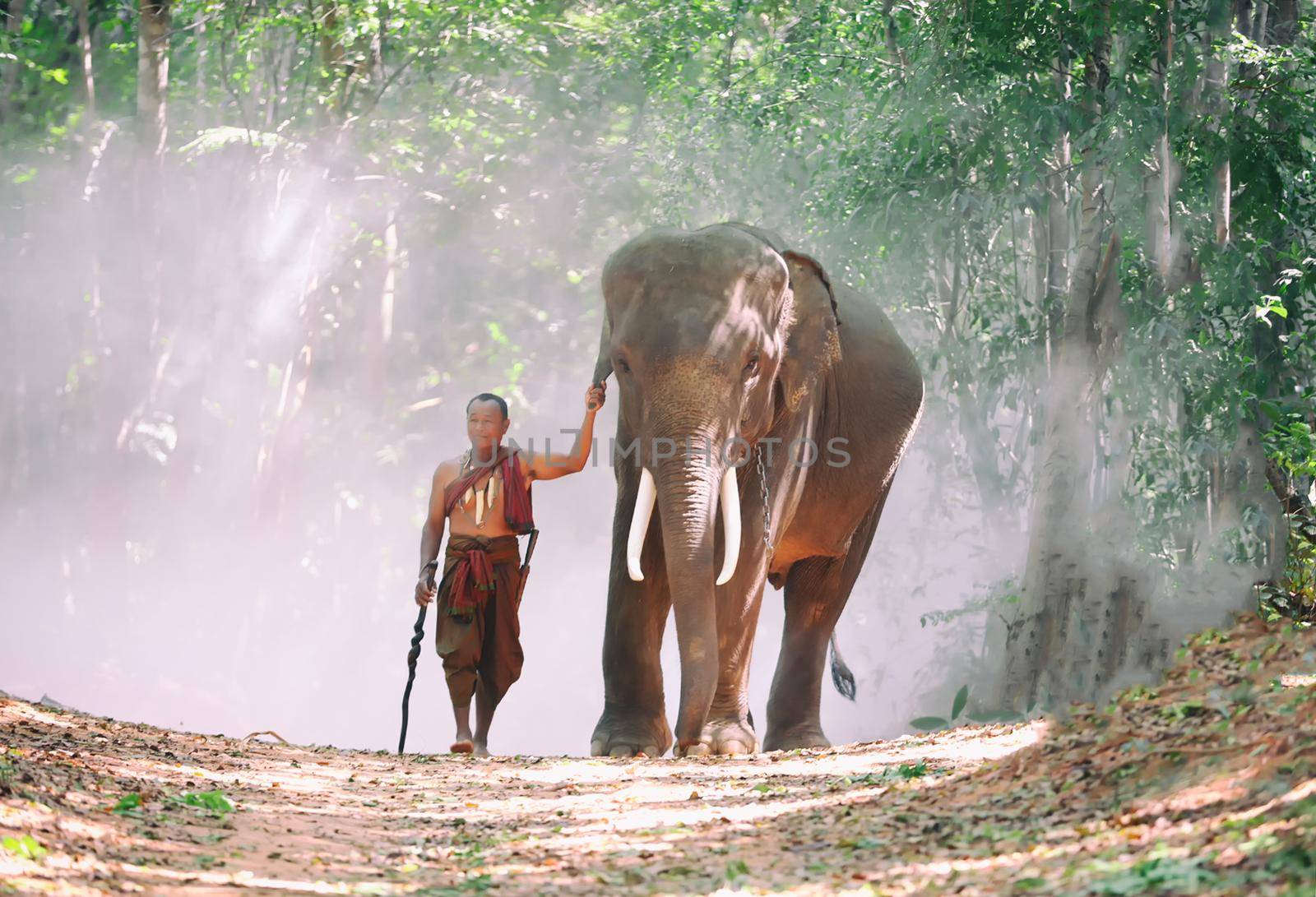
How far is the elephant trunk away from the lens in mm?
7117

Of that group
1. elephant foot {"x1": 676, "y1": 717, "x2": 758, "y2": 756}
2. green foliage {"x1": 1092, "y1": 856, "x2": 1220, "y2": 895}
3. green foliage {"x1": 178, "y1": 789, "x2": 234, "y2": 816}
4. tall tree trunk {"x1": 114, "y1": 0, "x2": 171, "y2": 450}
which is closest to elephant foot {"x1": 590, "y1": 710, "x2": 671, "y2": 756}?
elephant foot {"x1": 676, "y1": 717, "x2": 758, "y2": 756}

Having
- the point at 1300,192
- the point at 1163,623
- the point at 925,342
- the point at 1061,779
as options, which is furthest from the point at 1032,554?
the point at 1061,779

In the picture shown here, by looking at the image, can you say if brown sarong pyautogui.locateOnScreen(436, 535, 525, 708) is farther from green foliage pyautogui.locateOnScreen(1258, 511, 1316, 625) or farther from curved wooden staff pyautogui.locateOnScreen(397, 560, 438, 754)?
green foliage pyautogui.locateOnScreen(1258, 511, 1316, 625)

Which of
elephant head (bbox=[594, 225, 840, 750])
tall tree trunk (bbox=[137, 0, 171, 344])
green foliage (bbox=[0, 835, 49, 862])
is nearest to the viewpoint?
green foliage (bbox=[0, 835, 49, 862])

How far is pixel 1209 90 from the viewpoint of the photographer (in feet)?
40.2

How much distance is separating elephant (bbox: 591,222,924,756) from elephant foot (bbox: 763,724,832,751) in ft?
0.04

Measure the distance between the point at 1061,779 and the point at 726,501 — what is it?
321cm

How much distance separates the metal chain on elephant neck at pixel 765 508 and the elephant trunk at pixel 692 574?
61 centimetres

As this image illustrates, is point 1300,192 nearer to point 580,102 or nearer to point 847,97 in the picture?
point 847,97

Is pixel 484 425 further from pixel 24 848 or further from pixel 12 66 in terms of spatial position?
pixel 12 66

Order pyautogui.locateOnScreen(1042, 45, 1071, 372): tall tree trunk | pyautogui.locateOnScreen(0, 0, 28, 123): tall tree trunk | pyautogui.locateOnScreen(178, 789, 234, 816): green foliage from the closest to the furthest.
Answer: pyautogui.locateOnScreen(178, 789, 234, 816): green foliage < pyautogui.locateOnScreen(1042, 45, 1071, 372): tall tree trunk < pyautogui.locateOnScreen(0, 0, 28, 123): tall tree trunk

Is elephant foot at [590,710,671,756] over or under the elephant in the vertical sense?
under

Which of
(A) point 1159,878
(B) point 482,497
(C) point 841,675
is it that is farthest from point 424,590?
(A) point 1159,878

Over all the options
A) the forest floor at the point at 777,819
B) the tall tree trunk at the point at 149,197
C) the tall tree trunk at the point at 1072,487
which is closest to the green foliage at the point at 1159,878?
the forest floor at the point at 777,819
